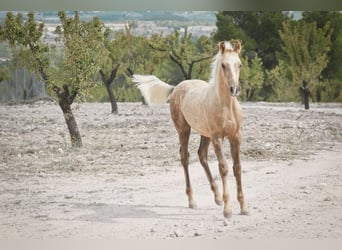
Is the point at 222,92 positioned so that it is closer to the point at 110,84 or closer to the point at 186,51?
the point at 186,51

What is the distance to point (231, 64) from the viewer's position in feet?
14.5

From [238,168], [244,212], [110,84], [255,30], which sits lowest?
[244,212]

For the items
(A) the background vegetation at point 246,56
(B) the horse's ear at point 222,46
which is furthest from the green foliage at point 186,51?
(B) the horse's ear at point 222,46

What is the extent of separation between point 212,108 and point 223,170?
1.42ft

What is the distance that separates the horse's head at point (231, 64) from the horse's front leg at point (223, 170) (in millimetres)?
378

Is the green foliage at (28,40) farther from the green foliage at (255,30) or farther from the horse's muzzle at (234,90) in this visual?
the horse's muzzle at (234,90)

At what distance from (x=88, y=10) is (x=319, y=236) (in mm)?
2277

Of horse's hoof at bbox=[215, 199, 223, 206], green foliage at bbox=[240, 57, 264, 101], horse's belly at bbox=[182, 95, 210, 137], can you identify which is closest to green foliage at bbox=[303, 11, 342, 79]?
green foliage at bbox=[240, 57, 264, 101]

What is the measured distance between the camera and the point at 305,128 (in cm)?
493

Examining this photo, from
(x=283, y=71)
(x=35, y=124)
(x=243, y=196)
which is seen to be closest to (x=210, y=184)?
(x=243, y=196)

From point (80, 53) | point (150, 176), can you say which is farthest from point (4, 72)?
point (150, 176)

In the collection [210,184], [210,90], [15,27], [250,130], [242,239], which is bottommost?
[242,239]

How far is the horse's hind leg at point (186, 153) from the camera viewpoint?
474 cm

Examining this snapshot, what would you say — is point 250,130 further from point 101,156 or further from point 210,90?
point 101,156
